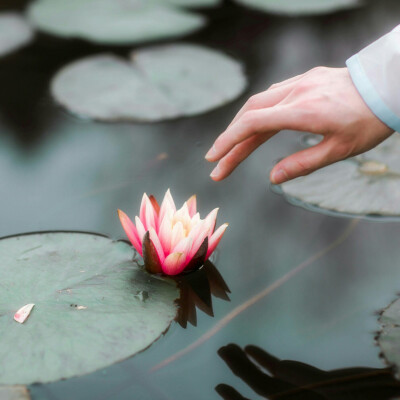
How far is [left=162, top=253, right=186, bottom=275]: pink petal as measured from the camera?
1.26 meters

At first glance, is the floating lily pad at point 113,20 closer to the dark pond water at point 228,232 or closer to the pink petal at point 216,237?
the dark pond water at point 228,232

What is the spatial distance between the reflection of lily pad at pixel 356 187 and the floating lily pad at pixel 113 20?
1.23m

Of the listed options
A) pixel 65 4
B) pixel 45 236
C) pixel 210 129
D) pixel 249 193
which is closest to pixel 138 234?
pixel 45 236

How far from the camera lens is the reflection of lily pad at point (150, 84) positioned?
2.03 meters

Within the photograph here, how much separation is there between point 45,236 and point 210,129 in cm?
71

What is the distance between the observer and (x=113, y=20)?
272 centimetres

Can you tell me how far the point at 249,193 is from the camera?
1.64 meters

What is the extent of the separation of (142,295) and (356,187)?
2.15 ft

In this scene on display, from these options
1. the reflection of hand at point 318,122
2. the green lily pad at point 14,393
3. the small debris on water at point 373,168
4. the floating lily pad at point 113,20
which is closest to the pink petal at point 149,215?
the reflection of hand at point 318,122

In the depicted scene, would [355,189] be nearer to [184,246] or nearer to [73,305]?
[184,246]

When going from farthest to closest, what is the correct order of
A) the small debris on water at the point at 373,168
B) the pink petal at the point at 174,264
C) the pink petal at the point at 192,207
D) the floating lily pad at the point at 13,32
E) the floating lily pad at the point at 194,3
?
1. the floating lily pad at the point at 194,3
2. the floating lily pad at the point at 13,32
3. the small debris on water at the point at 373,168
4. the pink petal at the point at 192,207
5. the pink petal at the point at 174,264

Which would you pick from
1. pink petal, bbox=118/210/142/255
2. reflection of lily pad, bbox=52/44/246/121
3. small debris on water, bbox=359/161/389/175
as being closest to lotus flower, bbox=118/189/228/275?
pink petal, bbox=118/210/142/255

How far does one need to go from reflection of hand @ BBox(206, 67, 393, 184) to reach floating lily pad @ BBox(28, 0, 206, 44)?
5.27ft

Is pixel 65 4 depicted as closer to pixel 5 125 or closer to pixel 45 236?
pixel 5 125
